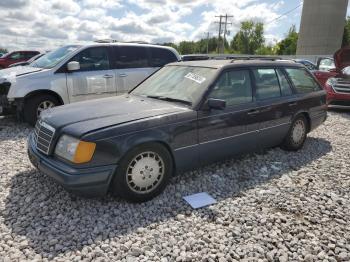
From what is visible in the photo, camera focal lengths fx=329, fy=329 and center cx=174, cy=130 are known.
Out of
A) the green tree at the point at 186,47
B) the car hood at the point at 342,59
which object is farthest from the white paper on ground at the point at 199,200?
the green tree at the point at 186,47

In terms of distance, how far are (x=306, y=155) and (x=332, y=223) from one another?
2227 millimetres

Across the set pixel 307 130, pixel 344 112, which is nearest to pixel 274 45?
pixel 344 112

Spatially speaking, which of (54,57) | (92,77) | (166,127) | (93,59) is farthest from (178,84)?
(54,57)

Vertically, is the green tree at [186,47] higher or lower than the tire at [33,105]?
lower

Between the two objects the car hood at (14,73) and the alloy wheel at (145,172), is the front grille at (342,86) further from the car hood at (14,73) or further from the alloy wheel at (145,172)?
the car hood at (14,73)

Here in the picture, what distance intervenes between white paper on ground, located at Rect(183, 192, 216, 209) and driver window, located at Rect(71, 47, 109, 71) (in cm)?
441

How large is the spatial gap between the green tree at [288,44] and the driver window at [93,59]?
206 ft

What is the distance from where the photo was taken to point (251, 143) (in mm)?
4805

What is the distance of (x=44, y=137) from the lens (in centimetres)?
368

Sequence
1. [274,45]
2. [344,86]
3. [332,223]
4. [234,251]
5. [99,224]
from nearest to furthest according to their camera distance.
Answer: [234,251], [99,224], [332,223], [344,86], [274,45]

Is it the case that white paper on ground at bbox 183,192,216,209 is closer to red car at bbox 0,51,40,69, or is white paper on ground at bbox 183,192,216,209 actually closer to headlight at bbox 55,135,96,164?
headlight at bbox 55,135,96,164

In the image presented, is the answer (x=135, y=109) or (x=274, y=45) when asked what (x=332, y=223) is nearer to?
(x=135, y=109)

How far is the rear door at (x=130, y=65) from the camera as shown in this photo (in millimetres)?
7590

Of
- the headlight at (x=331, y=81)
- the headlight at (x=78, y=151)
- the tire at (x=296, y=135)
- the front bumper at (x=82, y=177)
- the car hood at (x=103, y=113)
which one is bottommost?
the tire at (x=296, y=135)
